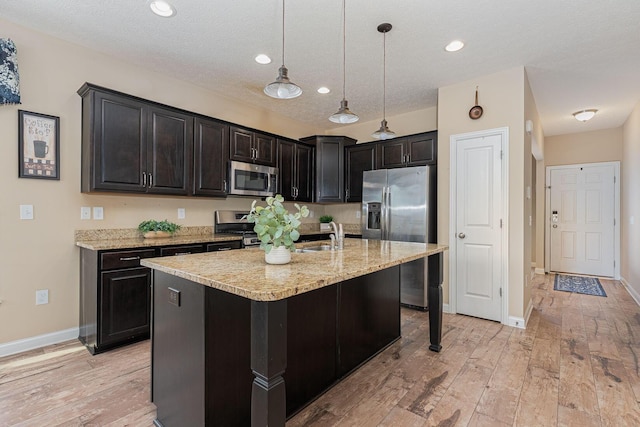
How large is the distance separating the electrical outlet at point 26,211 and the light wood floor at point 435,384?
112 cm

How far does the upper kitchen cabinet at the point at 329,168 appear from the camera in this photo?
4.91 meters

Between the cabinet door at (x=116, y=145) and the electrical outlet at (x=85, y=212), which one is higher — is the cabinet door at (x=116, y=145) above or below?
above

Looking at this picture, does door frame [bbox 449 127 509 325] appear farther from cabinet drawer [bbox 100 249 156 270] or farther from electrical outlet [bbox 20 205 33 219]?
electrical outlet [bbox 20 205 33 219]

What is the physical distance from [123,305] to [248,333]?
1726 millimetres

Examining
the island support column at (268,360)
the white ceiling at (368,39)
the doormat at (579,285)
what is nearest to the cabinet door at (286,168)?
the white ceiling at (368,39)

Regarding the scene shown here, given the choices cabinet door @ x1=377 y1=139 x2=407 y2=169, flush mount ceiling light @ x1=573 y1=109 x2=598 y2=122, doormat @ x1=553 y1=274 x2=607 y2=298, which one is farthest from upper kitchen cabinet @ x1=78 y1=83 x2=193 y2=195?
doormat @ x1=553 y1=274 x2=607 y2=298

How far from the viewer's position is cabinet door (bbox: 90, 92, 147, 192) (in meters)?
2.70

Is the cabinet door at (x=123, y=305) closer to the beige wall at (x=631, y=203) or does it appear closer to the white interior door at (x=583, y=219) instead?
the beige wall at (x=631, y=203)

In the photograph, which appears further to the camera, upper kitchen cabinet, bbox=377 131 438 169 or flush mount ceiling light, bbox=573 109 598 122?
flush mount ceiling light, bbox=573 109 598 122

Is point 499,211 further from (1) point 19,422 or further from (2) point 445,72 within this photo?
(1) point 19,422

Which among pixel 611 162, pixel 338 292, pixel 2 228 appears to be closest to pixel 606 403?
pixel 338 292

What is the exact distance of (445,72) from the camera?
3.32m

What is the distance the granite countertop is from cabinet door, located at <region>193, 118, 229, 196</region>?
1.68 meters

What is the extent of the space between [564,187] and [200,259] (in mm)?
6638
